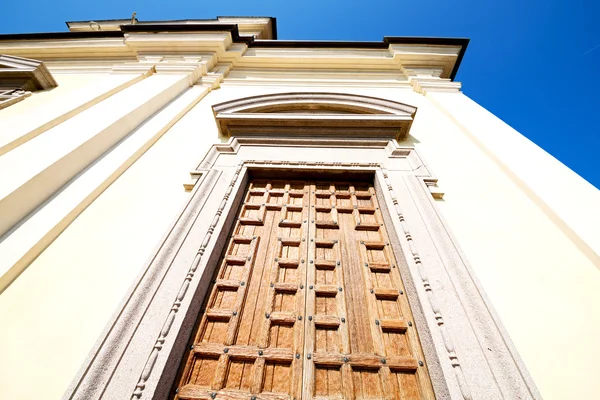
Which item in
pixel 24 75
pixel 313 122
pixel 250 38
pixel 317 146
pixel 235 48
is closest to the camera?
pixel 317 146

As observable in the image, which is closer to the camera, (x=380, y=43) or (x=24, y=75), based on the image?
(x=24, y=75)

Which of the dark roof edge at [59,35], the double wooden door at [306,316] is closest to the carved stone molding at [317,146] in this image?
the double wooden door at [306,316]

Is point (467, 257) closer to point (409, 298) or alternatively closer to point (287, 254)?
point (409, 298)

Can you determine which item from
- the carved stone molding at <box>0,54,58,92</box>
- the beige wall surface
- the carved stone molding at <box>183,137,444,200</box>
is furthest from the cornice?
the beige wall surface

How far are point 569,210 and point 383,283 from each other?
1653 mm

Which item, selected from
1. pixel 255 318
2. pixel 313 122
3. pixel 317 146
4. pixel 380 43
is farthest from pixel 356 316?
pixel 380 43

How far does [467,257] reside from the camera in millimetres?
1999

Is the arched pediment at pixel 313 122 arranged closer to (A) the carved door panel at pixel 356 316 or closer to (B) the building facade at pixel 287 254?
(B) the building facade at pixel 287 254

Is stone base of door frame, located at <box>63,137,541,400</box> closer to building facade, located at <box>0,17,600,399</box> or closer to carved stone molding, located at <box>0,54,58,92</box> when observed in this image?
building facade, located at <box>0,17,600,399</box>

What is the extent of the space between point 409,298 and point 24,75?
662 cm

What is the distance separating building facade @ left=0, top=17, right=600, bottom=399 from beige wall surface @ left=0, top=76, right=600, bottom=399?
12mm

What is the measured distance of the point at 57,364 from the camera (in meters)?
1.53

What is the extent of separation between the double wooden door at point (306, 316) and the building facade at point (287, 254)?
0.04ft

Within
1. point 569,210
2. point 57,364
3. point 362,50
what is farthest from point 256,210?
point 362,50
